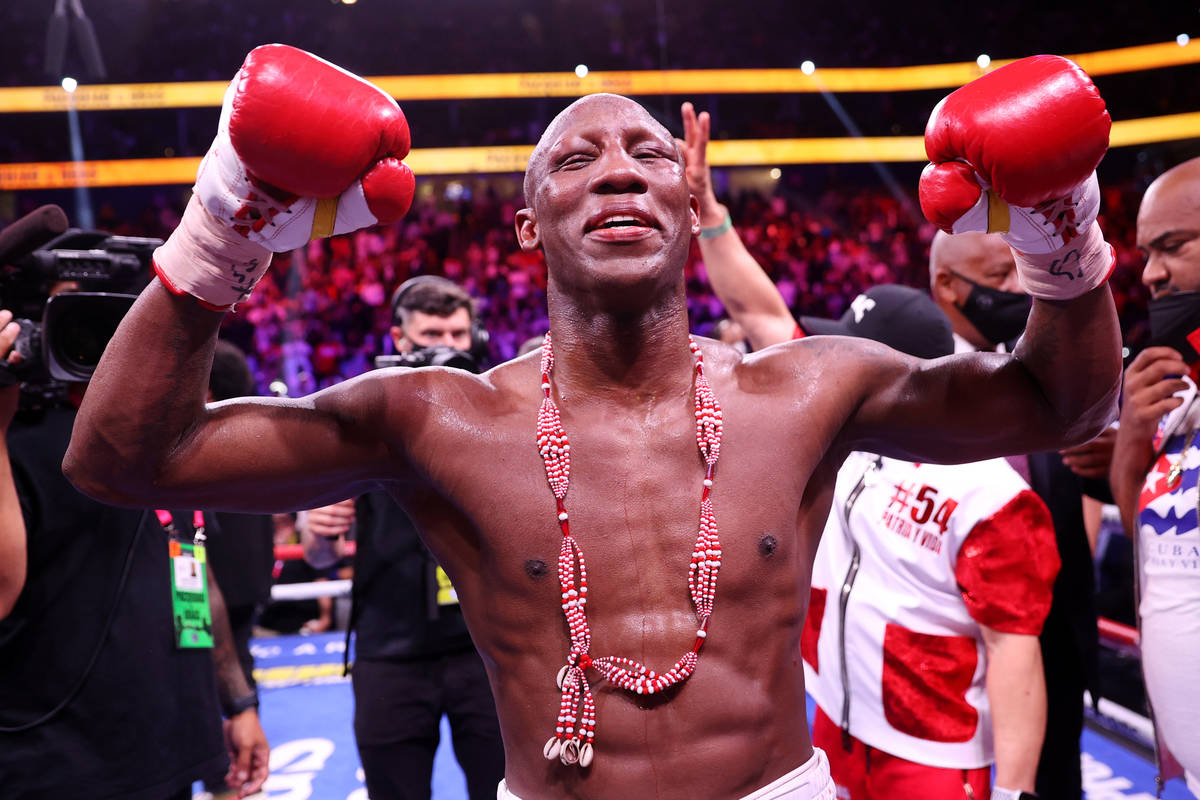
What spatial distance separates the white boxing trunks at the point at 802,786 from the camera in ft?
3.59

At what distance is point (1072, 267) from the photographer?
109 cm

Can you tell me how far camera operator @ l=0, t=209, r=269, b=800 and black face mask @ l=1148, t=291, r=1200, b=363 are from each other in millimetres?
1984

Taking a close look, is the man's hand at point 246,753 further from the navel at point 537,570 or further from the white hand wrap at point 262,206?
the white hand wrap at point 262,206

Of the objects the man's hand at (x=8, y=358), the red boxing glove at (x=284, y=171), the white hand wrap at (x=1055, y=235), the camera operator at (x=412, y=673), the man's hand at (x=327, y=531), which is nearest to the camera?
the red boxing glove at (x=284, y=171)

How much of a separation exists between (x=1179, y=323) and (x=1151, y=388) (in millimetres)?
155

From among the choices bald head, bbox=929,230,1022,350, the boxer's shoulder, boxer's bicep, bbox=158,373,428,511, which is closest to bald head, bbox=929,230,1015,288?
bald head, bbox=929,230,1022,350

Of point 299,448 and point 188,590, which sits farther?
point 188,590

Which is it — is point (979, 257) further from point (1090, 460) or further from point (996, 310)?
point (1090, 460)

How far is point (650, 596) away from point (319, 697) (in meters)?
3.28

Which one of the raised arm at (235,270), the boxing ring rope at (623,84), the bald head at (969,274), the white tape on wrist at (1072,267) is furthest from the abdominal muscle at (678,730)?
the boxing ring rope at (623,84)

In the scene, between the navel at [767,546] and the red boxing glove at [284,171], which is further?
the navel at [767,546]

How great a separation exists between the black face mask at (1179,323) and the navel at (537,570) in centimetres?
141

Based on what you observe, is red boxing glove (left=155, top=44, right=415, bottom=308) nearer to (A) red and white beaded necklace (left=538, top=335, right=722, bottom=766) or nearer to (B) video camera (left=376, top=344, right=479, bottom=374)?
(A) red and white beaded necklace (left=538, top=335, right=722, bottom=766)

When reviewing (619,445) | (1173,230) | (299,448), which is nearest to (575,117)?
(619,445)
